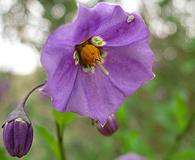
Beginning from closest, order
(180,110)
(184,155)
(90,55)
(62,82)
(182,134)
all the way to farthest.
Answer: (62,82), (90,55), (184,155), (180,110), (182,134)

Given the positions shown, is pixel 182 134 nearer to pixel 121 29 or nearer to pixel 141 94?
pixel 121 29

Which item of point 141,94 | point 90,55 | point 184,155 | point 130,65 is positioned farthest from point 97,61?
point 141,94

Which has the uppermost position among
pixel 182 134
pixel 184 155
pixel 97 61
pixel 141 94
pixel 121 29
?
pixel 121 29

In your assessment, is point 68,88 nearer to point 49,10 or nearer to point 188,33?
point 49,10

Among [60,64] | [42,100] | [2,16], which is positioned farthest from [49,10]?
[42,100]

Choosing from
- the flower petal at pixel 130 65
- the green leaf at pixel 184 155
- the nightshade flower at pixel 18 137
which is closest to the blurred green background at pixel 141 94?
the green leaf at pixel 184 155

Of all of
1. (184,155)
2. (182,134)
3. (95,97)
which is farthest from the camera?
(182,134)
